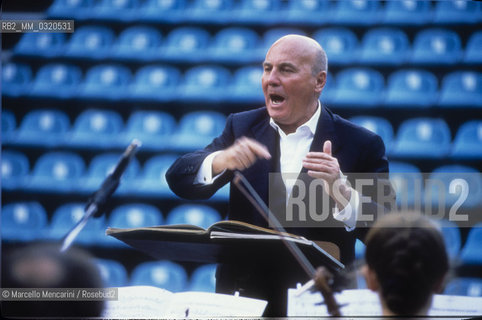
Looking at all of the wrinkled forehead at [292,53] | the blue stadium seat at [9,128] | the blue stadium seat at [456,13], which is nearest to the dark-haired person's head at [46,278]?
the blue stadium seat at [9,128]

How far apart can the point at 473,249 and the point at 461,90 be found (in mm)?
651

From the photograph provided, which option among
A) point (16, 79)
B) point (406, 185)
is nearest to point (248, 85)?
point (406, 185)

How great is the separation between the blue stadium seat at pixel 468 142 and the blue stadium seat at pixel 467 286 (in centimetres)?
50

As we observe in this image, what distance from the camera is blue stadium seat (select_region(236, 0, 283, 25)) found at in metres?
2.19

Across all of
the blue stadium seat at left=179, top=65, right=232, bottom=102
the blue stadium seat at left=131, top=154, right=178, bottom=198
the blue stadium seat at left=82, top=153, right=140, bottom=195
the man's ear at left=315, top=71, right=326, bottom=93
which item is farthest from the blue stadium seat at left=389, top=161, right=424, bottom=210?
the blue stadium seat at left=82, top=153, right=140, bottom=195

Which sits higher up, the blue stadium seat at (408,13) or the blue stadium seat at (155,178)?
the blue stadium seat at (408,13)

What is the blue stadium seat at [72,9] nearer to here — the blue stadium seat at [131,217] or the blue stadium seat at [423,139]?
the blue stadium seat at [131,217]

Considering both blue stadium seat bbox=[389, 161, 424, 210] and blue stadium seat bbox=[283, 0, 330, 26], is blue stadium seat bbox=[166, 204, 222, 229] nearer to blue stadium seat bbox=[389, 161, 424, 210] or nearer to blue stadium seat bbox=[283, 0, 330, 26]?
blue stadium seat bbox=[389, 161, 424, 210]

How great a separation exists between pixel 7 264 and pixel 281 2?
5.20 feet

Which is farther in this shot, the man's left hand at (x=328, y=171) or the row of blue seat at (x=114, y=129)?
the row of blue seat at (x=114, y=129)

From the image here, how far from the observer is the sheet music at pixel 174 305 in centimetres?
200

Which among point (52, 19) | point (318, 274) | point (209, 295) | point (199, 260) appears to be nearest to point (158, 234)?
point (199, 260)

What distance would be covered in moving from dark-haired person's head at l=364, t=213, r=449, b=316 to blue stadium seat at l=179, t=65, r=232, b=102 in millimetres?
983

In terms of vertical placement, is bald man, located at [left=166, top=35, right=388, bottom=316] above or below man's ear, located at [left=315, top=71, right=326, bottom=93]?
below
